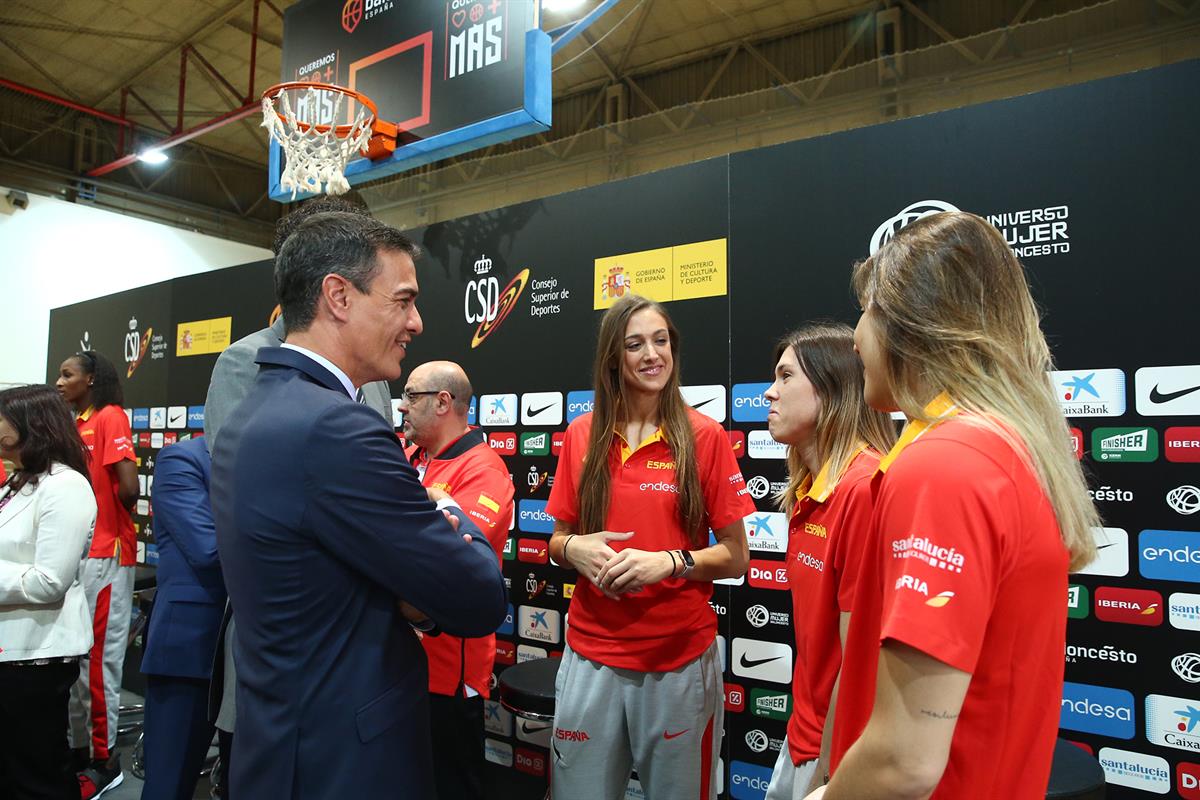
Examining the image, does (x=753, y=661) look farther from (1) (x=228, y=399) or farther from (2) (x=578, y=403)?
(1) (x=228, y=399)

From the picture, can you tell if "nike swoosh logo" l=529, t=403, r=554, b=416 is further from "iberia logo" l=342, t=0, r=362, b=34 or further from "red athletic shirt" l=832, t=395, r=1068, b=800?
"red athletic shirt" l=832, t=395, r=1068, b=800

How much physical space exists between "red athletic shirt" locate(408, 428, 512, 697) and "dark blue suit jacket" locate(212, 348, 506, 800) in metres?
0.99

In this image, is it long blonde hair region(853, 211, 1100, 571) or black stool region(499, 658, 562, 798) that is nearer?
long blonde hair region(853, 211, 1100, 571)

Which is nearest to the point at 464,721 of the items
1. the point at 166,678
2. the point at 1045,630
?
the point at 166,678

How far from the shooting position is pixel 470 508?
2.28 metres

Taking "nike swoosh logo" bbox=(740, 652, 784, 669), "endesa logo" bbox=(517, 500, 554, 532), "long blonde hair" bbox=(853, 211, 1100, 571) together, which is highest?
"long blonde hair" bbox=(853, 211, 1100, 571)

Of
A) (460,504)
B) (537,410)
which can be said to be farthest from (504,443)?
(460,504)

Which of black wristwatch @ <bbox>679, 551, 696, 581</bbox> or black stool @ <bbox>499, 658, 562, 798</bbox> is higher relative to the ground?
black wristwatch @ <bbox>679, 551, 696, 581</bbox>

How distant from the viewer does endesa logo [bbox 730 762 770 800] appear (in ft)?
9.18

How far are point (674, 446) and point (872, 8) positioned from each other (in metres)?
6.66

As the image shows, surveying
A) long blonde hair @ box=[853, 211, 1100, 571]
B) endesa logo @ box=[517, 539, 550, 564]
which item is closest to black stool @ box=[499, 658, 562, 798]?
endesa logo @ box=[517, 539, 550, 564]

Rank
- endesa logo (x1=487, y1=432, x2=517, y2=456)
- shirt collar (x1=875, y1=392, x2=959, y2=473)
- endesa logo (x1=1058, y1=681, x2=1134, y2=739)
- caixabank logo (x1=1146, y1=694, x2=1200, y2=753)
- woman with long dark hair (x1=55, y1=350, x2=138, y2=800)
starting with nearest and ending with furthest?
shirt collar (x1=875, y1=392, x2=959, y2=473) → caixabank logo (x1=1146, y1=694, x2=1200, y2=753) → endesa logo (x1=1058, y1=681, x2=1134, y2=739) → woman with long dark hair (x1=55, y1=350, x2=138, y2=800) → endesa logo (x1=487, y1=432, x2=517, y2=456)

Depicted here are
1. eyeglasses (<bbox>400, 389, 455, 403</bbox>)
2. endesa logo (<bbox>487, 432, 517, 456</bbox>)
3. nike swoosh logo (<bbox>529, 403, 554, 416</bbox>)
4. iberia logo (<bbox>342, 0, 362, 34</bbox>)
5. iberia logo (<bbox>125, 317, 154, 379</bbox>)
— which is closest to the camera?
eyeglasses (<bbox>400, 389, 455, 403</bbox>)

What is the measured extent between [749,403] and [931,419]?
6.77ft
